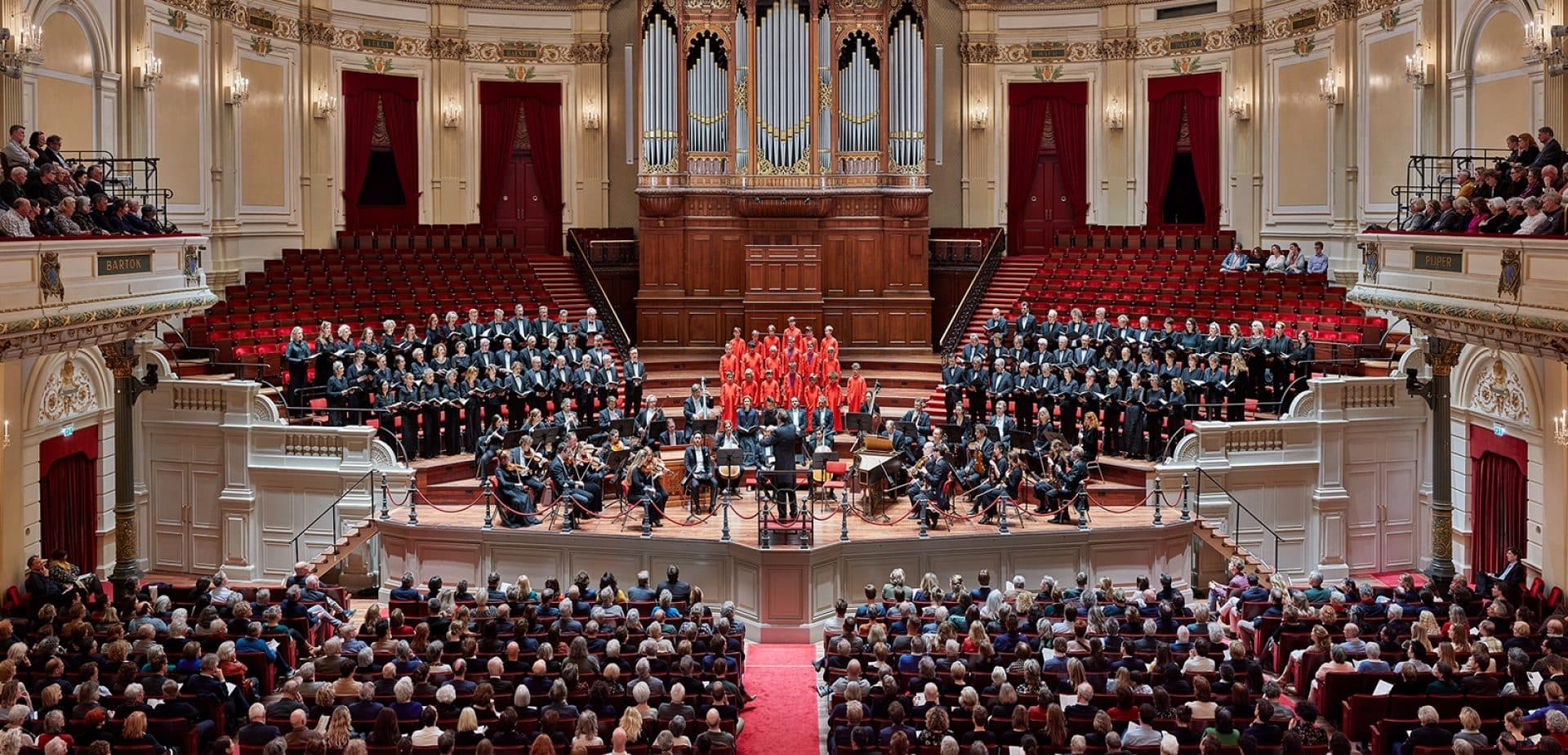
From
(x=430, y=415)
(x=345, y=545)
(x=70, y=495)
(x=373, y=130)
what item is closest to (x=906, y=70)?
(x=373, y=130)

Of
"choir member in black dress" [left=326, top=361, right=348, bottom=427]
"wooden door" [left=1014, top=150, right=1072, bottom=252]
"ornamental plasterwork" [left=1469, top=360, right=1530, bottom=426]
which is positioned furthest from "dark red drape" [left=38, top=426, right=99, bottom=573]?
"wooden door" [left=1014, top=150, right=1072, bottom=252]

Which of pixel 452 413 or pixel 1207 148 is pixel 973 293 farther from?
pixel 452 413

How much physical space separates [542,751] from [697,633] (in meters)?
3.51

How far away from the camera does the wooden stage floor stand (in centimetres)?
1698

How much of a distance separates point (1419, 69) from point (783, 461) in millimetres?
9869

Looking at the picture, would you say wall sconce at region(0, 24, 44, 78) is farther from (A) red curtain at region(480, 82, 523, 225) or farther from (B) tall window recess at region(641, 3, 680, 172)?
(A) red curtain at region(480, 82, 523, 225)

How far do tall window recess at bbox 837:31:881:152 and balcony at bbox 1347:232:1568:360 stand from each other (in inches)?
392

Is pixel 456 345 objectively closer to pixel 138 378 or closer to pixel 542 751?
pixel 138 378

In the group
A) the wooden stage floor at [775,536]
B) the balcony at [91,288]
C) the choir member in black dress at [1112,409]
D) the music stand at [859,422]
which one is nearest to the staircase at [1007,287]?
the choir member in black dress at [1112,409]

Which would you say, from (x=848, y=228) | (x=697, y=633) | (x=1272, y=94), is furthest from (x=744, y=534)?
(x=1272, y=94)

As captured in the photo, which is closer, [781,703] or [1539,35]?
[781,703]

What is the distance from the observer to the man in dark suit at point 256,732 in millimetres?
10164

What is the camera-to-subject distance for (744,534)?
17.0 m

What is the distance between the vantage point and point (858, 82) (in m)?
25.1
